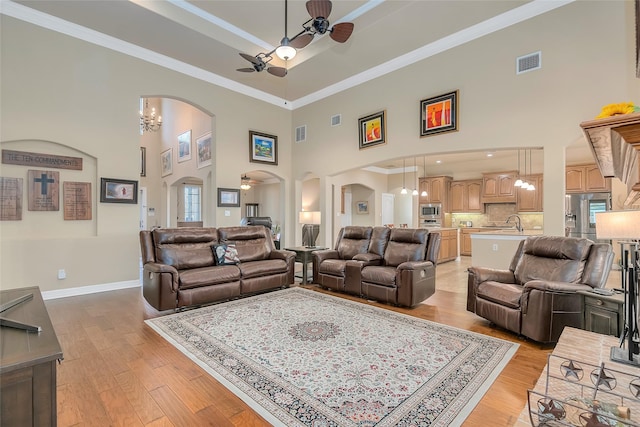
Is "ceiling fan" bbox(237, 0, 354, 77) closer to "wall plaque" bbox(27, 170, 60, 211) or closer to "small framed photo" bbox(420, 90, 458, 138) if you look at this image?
"small framed photo" bbox(420, 90, 458, 138)

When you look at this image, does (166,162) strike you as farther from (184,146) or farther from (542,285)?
(542,285)

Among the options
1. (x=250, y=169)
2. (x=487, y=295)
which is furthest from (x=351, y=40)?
(x=487, y=295)

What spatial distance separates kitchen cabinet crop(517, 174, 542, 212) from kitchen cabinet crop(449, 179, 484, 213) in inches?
39.9

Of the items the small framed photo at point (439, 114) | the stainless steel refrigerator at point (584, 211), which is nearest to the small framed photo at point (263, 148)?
the small framed photo at point (439, 114)

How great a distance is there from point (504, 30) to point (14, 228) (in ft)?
24.7

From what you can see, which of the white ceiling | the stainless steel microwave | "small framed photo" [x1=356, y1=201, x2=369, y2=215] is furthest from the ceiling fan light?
the stainless steel microwave

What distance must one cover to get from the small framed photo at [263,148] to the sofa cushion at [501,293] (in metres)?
5.35

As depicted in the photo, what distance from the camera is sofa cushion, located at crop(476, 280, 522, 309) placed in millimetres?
2949

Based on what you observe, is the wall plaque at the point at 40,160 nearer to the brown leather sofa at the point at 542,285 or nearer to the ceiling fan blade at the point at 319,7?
the ceiling fan blade at the point at 319,7

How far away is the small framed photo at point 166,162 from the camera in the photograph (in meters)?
9.62

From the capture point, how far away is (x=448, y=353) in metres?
2.60

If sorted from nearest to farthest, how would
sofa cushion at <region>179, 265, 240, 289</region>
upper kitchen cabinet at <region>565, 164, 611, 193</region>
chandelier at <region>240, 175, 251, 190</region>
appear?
sofa cushion at <region>179, 265, 240, 289</region> < upper kitchen cabinet at <region>565, 164, 611, 193</region> < chandelier at <region>240, 175, 251, 190</region>

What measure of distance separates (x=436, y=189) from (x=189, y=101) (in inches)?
292

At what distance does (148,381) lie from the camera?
85.8 inches
